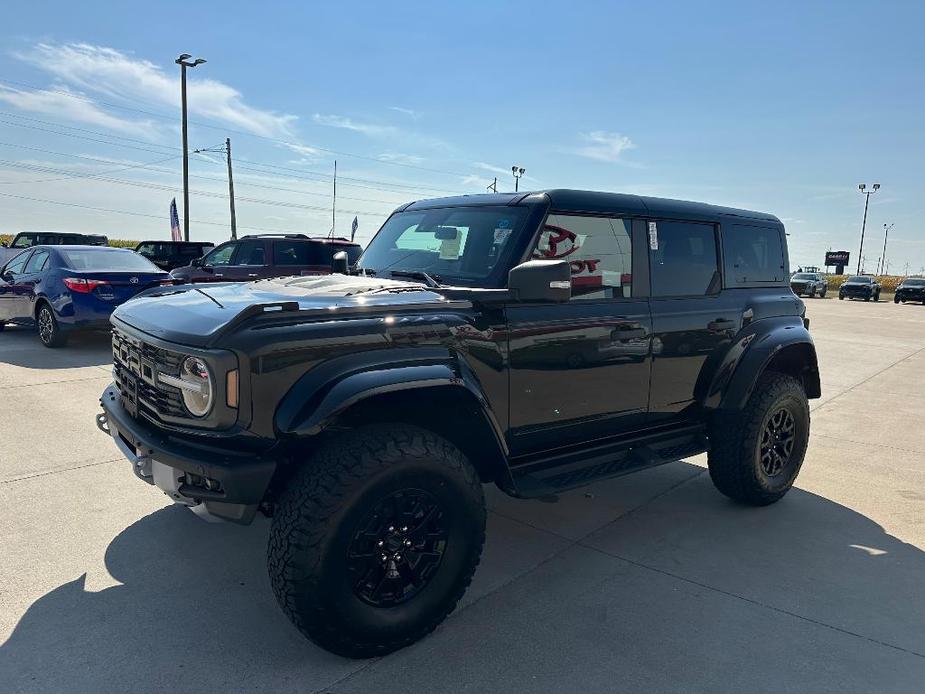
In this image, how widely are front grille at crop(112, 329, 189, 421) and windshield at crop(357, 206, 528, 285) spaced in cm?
138

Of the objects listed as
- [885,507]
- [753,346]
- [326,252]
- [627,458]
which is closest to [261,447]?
[627,458]

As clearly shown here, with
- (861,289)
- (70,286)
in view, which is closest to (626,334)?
(70,286)

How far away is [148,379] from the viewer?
109 inches

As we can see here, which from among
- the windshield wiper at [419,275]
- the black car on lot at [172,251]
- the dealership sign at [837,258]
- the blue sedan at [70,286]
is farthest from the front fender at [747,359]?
the dealership sign at [837,258]

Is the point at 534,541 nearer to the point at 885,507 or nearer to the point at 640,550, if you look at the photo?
the point at 640,550

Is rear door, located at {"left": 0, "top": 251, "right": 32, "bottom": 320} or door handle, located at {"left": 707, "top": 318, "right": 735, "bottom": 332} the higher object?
door handle, located at {"left": 707, "top": 318, "right": 735, "bottom": 332}

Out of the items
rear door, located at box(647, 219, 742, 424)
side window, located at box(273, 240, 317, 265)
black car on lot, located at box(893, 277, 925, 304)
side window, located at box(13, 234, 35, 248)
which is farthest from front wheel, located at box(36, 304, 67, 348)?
black car on lot, located at box(893, 277, 925, 304)

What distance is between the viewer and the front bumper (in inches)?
92.1

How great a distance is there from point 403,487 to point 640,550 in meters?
1.69

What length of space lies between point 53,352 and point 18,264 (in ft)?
7.16

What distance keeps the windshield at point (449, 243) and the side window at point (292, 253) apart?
808cm

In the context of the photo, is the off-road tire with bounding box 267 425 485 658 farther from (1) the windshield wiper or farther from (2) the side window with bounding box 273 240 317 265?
(2) the side window with bounding box 273 240 317 265

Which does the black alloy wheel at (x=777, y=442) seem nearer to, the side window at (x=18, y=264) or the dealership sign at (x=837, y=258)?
the side window at (x=18, y=264)

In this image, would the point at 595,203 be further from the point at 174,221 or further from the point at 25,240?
the point at 174,221
